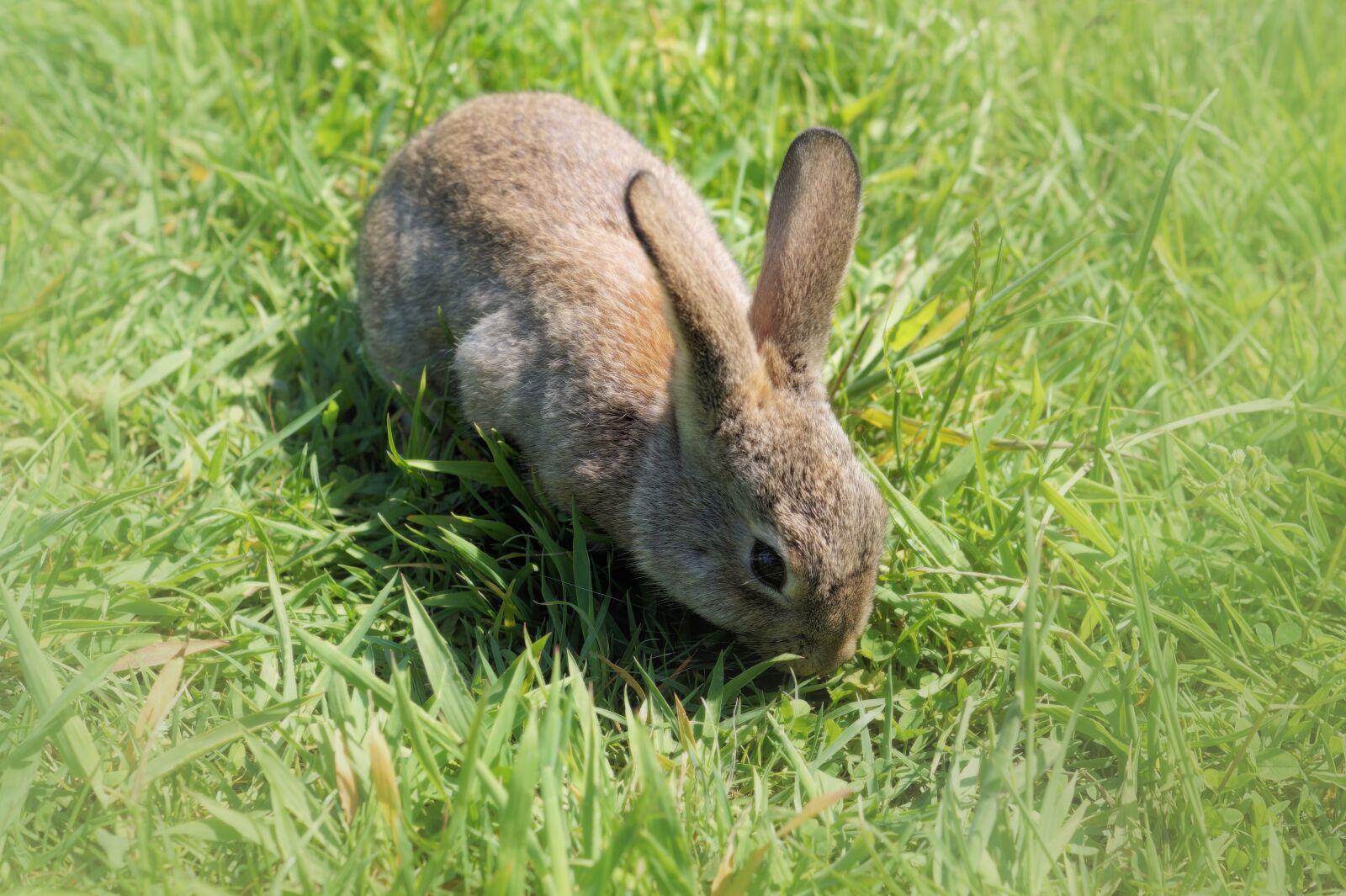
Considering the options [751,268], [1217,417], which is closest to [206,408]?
Answer: [751,268]

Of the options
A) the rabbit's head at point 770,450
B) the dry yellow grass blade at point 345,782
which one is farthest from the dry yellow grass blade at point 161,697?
the rabbit's head at point 770,450

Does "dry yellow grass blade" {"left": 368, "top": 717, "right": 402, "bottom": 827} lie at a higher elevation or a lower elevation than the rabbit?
lower

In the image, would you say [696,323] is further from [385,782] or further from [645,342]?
[385,782]

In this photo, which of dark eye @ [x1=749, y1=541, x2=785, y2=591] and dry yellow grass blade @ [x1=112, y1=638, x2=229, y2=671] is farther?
dark eye @ [x1=749, y1=541, x2=785, y2=591]

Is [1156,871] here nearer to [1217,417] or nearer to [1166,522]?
[1166,522]

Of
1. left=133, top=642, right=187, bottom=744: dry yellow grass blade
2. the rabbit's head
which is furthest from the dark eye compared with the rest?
left=133, top=642, right=187, bottom=744: dry yellow grass blade

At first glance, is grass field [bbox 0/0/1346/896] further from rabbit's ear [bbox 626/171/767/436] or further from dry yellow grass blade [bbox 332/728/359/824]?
rabbit's ear [bbox 626/171/767/436]

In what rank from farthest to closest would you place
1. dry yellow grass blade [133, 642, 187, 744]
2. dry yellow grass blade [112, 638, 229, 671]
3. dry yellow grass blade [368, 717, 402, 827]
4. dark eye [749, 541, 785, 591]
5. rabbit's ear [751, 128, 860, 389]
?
rabbit's ear [751, 128, 860, 389], dark eye [749, 541, 785, 591], dry yellow grass blade [112, 638, 229, 671], dry yellow grass blade [133, 642, 187, 744], dry yellow grass blade [368, 717, 402, 827]
